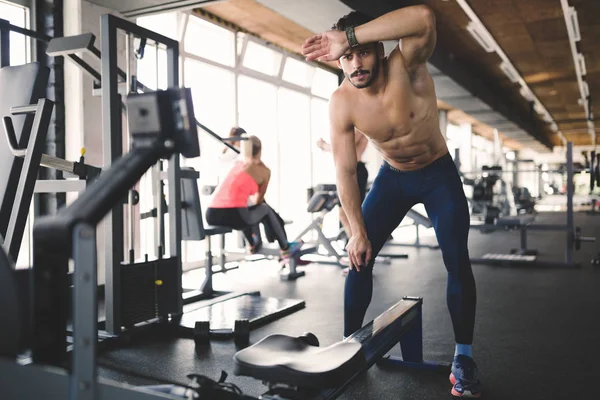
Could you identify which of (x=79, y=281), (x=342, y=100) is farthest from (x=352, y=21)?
(x=79, y=281)

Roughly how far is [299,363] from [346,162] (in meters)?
0.94

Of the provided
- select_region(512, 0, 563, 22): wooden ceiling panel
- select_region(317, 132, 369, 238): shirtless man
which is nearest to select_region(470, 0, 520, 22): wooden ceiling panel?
select_region(512, 0, 563, 22): wooden ceiling panel

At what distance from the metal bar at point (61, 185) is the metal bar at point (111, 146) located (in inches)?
6.6

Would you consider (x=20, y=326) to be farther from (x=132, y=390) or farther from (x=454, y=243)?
(x=454, y=243)

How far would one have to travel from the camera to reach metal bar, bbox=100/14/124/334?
264 centimetres

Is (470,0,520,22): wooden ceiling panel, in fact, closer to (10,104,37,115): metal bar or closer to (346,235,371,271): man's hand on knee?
(346,235,371,271): man's hand on knee

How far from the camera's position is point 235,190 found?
3.97 m

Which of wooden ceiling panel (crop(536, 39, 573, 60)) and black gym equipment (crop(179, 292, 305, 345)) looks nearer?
black gym equipment (crop(179, 292, 305, 345))

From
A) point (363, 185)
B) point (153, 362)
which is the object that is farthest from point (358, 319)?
point (363, 185)

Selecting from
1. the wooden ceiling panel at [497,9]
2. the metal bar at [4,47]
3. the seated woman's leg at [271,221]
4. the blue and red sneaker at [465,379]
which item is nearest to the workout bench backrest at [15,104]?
the metal bar at [4,47]

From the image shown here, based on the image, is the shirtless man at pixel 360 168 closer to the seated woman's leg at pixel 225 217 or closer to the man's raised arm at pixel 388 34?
the seated woman's leg at pixel 225 217

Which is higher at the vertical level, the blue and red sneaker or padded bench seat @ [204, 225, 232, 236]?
padded bench seat @ [204, 225, 232, 236]

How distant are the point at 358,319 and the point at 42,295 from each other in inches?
53.4

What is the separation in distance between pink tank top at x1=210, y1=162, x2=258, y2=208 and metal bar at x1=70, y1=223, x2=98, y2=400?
2.97 metres
